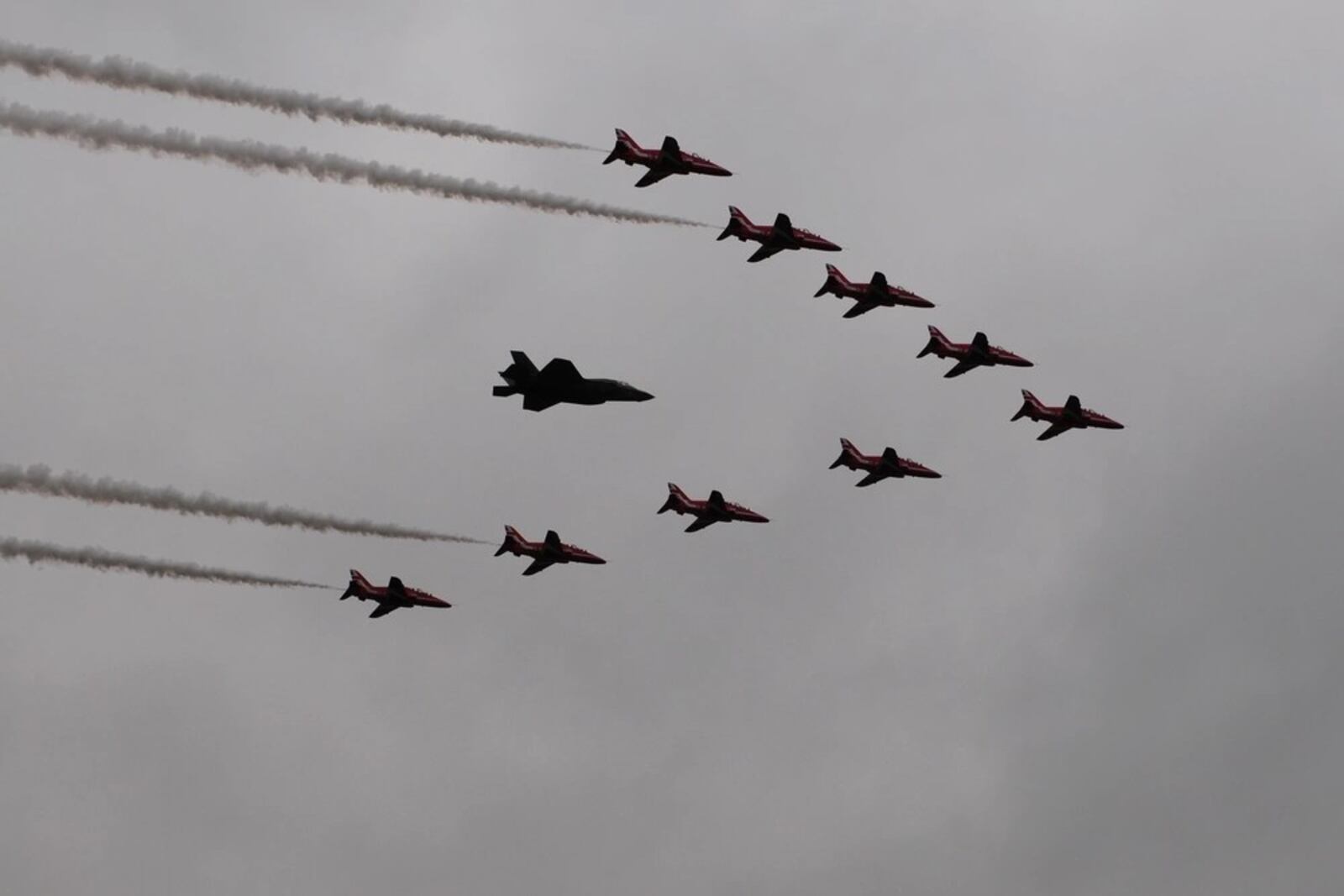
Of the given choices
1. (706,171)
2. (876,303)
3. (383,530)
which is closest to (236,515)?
(383,530)

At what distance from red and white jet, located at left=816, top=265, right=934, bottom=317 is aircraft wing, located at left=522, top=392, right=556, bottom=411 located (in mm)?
12492

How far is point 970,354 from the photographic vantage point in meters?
101

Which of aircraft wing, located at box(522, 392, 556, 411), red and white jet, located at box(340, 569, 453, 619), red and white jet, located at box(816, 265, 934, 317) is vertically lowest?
red and white jet, located at box(340, 569, 453, 619)

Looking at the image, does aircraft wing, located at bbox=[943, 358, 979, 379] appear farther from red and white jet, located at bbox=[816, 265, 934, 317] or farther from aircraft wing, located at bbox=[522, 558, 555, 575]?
aircraft wing, located at bbox=[522, 558, 555, 575]

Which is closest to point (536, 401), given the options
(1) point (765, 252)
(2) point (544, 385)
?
(2) point (544, 385)

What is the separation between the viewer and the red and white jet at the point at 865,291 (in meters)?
98.3

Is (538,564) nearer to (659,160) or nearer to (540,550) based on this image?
(540,550)

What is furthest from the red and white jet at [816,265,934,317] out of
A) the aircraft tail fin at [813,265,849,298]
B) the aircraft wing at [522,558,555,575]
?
the aircraft wing at [522,558,555,575]

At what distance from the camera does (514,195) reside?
85.2m

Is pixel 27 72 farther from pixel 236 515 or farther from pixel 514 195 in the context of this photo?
pixel 514 195

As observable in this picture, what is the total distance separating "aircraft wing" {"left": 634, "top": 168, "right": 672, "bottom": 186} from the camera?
297 feet

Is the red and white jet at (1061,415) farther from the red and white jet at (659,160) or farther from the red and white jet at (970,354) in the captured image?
the red and white jet at (659,160)

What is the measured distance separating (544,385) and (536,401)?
0.87m

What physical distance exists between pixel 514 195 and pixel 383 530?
13390mm
